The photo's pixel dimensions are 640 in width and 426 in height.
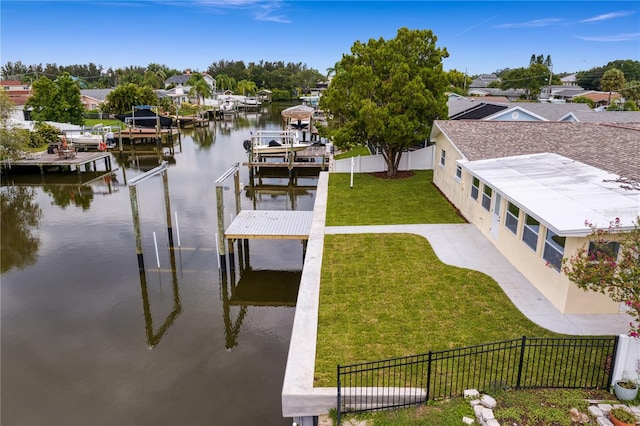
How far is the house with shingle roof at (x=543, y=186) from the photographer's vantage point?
11039 mm

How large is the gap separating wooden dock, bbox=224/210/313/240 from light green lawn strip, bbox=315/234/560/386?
Result: 2.23 m

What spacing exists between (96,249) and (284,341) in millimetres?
11331

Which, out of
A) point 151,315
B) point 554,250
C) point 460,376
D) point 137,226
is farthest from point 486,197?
point 137,226

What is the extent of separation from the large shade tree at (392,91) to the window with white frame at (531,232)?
39.3 feet

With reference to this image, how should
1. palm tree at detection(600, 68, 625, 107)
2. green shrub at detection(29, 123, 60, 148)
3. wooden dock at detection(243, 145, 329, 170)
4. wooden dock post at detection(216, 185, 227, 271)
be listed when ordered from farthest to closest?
palm tree at detection(600, 68, 625, 107) → green shrub at detection(29, 123, 60, 148) → wooden dock at detection(243, 145, 329, 170) → wooden dock post at detection(216, 185, 227, 271)

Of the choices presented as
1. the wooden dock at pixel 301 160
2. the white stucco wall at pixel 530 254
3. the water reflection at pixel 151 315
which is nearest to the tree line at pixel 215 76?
the wooden dock at pixel 301 160

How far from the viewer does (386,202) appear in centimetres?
2195

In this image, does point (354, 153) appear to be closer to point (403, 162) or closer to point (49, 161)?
point (403, 162)

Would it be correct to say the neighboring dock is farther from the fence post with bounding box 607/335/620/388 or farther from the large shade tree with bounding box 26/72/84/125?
the large shade tree with bounding box 26/72/84/125

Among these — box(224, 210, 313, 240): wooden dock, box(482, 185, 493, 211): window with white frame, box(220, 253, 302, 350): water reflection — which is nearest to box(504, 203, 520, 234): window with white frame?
box(482, 185, 493, 211): window with white frame

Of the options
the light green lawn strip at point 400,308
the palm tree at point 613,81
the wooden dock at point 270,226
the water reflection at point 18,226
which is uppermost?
the palm tree at point 613,81

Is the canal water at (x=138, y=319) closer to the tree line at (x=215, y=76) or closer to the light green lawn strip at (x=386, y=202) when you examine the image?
the light green lawn strip at (x=386, y=202)

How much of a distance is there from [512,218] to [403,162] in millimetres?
15300

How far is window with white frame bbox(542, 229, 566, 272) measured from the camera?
11562 millimetres
